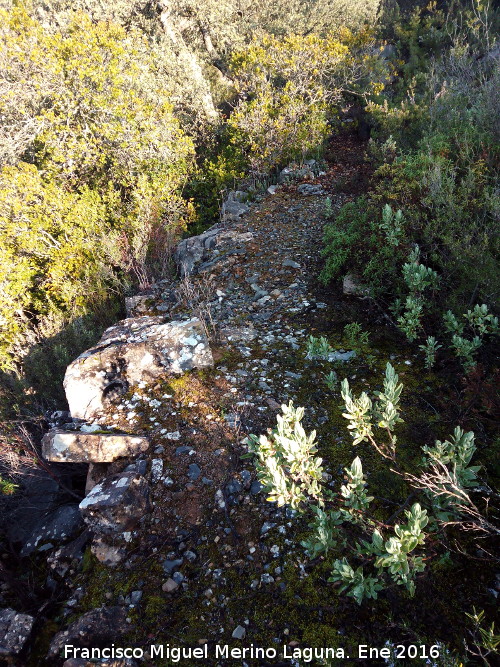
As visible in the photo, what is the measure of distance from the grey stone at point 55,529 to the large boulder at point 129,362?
965mm

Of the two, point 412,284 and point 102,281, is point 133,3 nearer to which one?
point 102,281

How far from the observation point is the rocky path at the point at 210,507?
251 centimetres

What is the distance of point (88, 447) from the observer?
363 cm

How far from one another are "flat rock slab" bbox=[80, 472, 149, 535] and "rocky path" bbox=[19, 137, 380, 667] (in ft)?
0.05

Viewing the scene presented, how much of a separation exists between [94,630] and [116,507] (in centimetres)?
83

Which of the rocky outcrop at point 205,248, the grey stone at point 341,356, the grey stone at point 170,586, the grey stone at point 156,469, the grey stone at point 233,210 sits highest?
the grey stone at point 233,210

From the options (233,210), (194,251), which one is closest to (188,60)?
(233,210)

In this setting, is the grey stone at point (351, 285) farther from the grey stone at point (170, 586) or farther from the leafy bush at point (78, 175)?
the grey stone at point (170, 586)

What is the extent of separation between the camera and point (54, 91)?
900cm

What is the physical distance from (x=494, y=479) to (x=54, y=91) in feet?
37.2

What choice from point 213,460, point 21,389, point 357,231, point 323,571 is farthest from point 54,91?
point 323,571

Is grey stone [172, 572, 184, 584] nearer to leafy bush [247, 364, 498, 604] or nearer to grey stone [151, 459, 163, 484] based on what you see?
grey stone [151, 459, 163, 484]

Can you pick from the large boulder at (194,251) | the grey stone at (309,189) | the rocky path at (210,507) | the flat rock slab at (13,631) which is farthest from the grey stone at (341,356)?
the grey stone at (309,189)

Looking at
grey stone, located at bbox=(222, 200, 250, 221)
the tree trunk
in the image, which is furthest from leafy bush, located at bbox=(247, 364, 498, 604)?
the tree trunk
